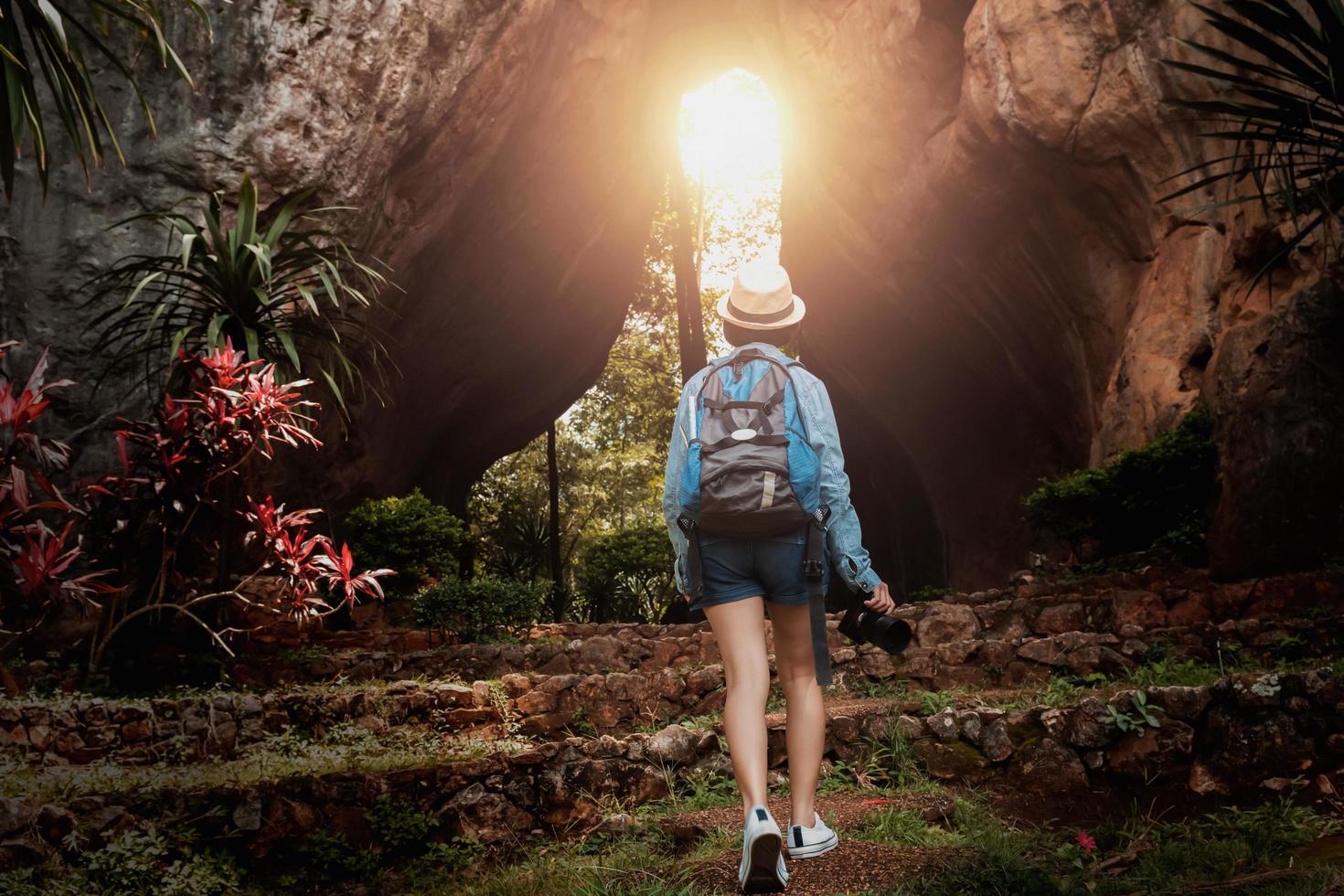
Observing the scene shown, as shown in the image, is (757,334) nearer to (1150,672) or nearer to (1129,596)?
(1150,672)

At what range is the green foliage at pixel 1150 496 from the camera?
744 cm

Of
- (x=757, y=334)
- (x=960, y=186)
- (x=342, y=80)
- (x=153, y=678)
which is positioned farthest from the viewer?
(x=960, y=186)

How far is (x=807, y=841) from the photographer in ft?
9.41

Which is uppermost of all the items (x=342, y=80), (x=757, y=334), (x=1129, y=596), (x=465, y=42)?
(x=465, y=42)

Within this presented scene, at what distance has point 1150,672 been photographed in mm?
5344

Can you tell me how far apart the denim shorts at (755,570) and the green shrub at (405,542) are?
7.54 metres

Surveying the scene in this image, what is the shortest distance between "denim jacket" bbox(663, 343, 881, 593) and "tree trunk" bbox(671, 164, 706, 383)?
1228 cm

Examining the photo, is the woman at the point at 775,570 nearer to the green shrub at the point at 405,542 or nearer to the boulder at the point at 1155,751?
the boulder at the point at 1155,751

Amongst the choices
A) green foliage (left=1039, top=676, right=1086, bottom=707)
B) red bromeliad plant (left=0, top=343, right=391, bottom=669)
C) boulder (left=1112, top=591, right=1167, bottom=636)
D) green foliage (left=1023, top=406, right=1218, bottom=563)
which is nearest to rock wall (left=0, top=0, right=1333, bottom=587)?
green foliage (left=1023, top=406, right=1218, bottom=563)

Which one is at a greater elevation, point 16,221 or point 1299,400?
point 16,221

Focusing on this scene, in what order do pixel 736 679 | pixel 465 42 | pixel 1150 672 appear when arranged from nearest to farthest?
1. pixel 736 679
2. pixel 1150 672
3. pixel 465 42

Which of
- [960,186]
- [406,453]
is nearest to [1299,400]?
[960,186]

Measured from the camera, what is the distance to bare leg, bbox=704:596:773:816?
2.73 meters

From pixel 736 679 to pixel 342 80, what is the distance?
28.5ft
